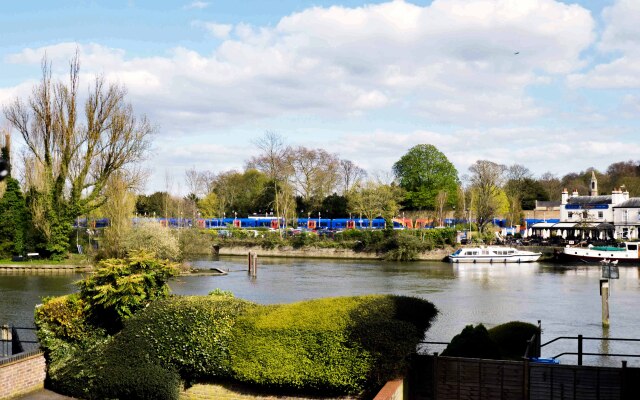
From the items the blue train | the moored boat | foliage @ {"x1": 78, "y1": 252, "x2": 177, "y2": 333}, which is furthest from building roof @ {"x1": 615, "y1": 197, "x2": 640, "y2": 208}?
foliage @ {"x1": 78, "y1": 252, "x2": 177, "y2": 333}

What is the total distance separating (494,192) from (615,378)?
8683 cm

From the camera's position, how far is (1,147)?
200 ft

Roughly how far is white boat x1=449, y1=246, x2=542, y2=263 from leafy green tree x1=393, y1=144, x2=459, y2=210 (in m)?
38.5

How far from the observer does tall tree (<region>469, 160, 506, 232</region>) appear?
92438mm

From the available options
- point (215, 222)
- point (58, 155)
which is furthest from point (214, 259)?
point (215, 222)

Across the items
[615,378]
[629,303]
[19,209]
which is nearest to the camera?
[615,378]

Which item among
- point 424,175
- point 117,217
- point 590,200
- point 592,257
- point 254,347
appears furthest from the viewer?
point 424,175

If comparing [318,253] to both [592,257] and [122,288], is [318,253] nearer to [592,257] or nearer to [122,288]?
[592,257]

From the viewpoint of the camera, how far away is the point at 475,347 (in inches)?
613

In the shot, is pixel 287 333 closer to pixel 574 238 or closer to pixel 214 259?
pixel 214 259

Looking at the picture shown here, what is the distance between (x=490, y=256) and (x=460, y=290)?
25377mm

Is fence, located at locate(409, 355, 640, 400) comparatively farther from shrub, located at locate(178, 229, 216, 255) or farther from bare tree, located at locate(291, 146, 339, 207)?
bare tree, located at locate(291, 146, 339, 207)

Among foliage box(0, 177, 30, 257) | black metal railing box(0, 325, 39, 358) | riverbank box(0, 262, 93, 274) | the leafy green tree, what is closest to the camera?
black metal railing box(0, 325, 39, 358)

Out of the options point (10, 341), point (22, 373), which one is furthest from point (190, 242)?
point (22, 373)
